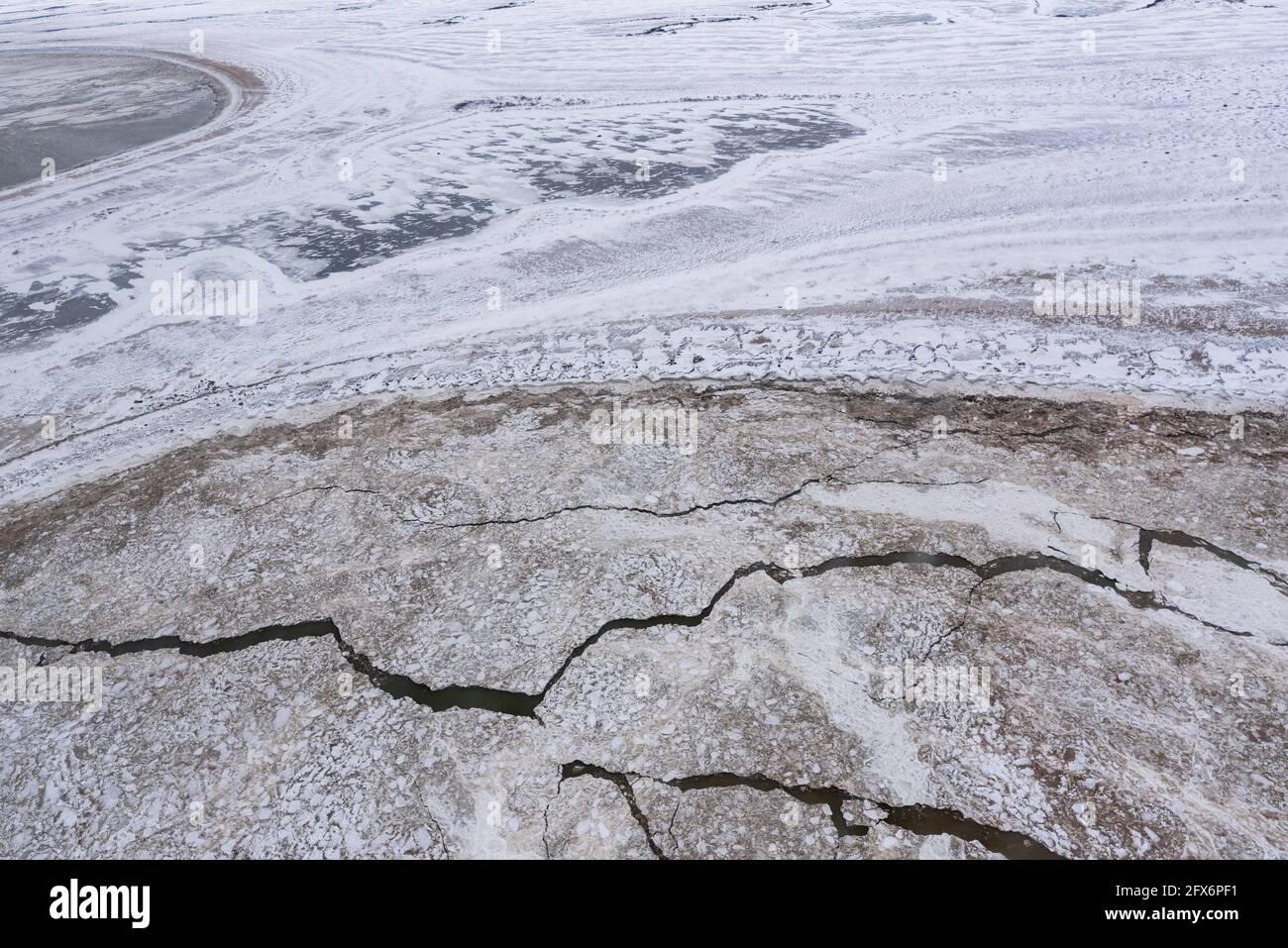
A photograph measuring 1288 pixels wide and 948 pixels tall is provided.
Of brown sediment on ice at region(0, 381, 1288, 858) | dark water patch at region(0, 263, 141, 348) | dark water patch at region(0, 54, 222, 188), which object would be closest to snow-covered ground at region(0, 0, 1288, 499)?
dark water patch at region(0, 263, 141, 348)

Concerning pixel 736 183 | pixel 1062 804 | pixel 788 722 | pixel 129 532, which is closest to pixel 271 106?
pixel 736 183

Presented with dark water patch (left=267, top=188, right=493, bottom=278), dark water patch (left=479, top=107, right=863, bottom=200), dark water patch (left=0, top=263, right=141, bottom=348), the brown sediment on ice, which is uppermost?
dark water patch (left=479, top=107, right=863, bottom=200)

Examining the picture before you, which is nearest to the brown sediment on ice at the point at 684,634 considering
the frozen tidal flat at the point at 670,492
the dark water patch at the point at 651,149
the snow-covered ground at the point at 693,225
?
the frozen tidal flat at the point at 670,492

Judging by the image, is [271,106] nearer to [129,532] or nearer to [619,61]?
[619,61]

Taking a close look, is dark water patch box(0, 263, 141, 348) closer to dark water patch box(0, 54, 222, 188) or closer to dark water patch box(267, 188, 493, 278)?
dark water patch box(267, 188, 493, 278)

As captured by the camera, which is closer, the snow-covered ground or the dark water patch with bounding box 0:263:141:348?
the snow-covered ground

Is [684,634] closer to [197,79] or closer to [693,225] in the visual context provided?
[693,225]

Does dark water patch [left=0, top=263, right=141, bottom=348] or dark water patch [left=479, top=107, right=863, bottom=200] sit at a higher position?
dark water patch [left=479, top=107, right=863, bottom=200]

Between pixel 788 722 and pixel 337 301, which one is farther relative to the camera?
pixel 337 301
